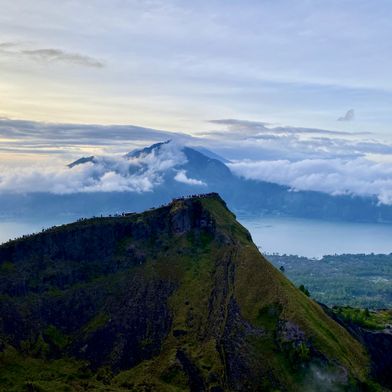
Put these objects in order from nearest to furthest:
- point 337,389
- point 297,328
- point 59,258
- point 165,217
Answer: point 337,389 < point 297,328 < point 59,258 < point 165,217

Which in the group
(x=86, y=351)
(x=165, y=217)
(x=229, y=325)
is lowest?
(x=86, y=351)

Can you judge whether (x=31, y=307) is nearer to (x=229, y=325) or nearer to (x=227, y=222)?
(x=229, y=325)

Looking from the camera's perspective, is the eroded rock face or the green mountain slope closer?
the green mountain slope

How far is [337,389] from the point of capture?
9150 cm

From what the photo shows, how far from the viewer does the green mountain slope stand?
93875 mm

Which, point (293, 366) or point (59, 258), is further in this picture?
point (59, 258)

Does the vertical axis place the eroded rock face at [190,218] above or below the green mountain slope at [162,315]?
above

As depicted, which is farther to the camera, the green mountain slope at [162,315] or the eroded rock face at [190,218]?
the eroded rock face at [190,218]

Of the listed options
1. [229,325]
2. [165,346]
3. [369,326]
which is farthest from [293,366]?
[369,326]

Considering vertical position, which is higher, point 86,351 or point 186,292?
point 186,292

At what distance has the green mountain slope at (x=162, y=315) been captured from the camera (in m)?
93.9

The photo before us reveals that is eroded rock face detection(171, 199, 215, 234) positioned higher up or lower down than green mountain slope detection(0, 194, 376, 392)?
higher up

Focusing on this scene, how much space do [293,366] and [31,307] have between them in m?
52.9

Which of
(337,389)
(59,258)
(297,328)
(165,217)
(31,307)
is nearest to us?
(337,389)
